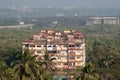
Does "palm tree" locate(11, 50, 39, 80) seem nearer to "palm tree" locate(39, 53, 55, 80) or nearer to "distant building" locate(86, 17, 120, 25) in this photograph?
"palm tree" locate(39, 53, 55, 80)

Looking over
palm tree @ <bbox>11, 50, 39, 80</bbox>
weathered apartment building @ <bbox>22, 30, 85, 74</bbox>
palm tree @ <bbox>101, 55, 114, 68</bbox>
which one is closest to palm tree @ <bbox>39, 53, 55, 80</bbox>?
palm tree @ <bbox>11, 50, 39, 80</bbox>

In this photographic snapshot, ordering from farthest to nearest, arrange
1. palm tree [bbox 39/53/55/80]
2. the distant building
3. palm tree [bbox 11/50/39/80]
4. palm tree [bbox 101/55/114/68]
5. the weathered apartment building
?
1. the distant building
2. palm tree [bbox 101/55/114/68]
3. the weathered apartment building
4. palm tree [bbox 39/53/55/80]
5. palm tree [bbox 11/50/39/80]

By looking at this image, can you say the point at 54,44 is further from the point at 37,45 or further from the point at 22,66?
the point at 22,66

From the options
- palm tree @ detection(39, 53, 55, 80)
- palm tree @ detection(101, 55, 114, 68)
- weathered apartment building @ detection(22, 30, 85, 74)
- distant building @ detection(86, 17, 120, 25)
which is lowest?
distant building @ detection(86, 17, 120, 25)

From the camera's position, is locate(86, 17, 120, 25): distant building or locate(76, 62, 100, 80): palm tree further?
locate(86, 17, 120, 25): distant building

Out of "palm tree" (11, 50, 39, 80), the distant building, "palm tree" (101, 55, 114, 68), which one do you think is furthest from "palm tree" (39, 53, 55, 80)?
the distant building

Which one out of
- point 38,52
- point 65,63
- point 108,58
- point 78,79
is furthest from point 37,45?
point 78,79

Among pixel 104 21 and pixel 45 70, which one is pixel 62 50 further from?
pixel 104 21

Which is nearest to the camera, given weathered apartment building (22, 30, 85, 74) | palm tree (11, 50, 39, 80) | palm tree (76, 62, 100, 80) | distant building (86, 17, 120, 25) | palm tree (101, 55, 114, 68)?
palm tree (11, 50, 39, 80)

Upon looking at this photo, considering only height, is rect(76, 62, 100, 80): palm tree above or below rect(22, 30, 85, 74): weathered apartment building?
above

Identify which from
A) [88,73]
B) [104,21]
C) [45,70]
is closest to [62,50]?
[45,70]

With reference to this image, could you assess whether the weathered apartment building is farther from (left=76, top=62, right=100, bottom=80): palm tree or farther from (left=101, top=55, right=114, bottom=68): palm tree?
(left=76, top=62, right=100, bottom=80): palm tree

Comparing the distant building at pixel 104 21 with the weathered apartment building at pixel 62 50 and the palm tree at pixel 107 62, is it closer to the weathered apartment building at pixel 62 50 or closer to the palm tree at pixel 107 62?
the palm tree at pixel 107 62
